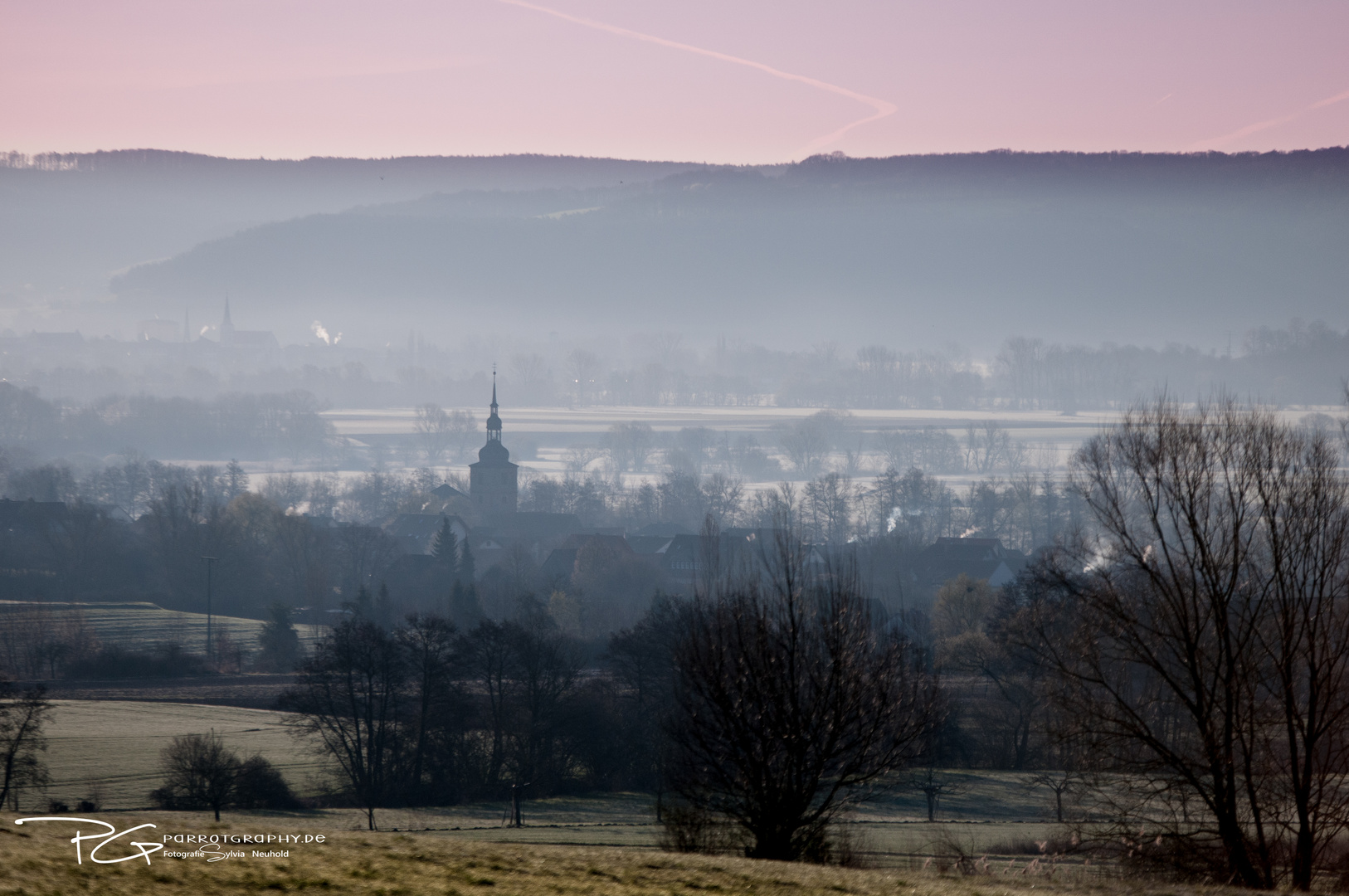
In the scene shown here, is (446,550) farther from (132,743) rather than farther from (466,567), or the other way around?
(132,743)

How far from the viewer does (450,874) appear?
38.8 feet

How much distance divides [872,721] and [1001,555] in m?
91.2

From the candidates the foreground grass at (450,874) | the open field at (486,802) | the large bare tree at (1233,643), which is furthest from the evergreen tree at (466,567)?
the foreground grass at (450,874)

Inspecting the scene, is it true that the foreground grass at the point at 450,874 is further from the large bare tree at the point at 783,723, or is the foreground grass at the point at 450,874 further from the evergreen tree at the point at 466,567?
the evergreen tree at the point at 466,567

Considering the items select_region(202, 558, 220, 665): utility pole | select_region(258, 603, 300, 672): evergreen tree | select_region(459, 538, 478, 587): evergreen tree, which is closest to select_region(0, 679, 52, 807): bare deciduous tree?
select_region(258, 603, 300, 672): evergreen tree

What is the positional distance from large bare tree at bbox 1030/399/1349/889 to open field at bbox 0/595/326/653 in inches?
2310

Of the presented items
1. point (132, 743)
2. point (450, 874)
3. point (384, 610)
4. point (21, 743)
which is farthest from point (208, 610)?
point (450, 874)

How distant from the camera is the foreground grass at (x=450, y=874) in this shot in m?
10.7

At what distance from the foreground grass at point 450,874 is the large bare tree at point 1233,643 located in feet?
13.6

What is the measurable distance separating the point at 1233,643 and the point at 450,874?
16.4m

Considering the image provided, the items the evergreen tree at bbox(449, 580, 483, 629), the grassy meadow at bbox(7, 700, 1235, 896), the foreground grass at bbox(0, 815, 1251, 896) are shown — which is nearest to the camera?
the foreground grass at bbox(0, 815, 1251, 896)

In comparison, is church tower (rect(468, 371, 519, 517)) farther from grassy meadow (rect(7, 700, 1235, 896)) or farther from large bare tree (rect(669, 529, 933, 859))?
large bare tree (rect(669, 529, 933, 859))

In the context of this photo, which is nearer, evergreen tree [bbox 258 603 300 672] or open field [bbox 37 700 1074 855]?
open field [bbox 37 700 1074 855]

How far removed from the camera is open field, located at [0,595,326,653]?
7050 cm
